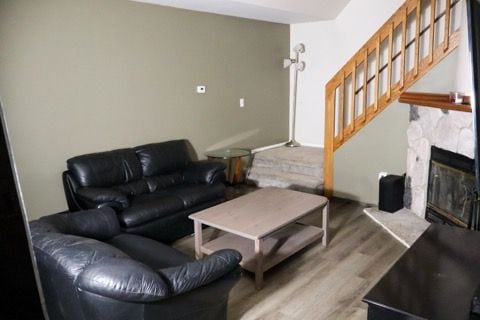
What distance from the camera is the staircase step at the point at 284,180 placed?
492cm

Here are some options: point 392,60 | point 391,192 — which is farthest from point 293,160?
point 392,60

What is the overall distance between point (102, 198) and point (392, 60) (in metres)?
3.72

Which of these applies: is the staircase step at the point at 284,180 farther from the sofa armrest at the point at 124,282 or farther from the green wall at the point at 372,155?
the sofa armrest at the point at 124,282

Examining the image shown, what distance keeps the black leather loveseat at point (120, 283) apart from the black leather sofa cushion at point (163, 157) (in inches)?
70.9

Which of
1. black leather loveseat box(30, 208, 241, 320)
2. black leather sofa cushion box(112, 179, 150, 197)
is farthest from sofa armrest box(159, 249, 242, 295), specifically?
black leather sofa cushion box(112, 179, 150, 197)

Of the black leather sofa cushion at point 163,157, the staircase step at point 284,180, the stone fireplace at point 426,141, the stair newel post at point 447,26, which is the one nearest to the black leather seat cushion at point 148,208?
the black leather sofa cushion at point 163,157

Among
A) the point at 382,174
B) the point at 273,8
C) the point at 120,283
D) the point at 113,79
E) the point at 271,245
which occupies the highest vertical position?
the point at 273,8

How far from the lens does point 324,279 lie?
Answer: 9.98 ft

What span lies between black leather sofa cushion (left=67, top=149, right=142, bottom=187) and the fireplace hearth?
9.81 ft

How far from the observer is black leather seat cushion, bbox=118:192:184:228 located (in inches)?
132

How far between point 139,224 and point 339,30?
4.05 meters

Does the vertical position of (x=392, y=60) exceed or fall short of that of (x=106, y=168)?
it exceeds it

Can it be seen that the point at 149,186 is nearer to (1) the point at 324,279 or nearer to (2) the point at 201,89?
(2) the point at 201,89

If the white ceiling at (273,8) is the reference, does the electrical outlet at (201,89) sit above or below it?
below
